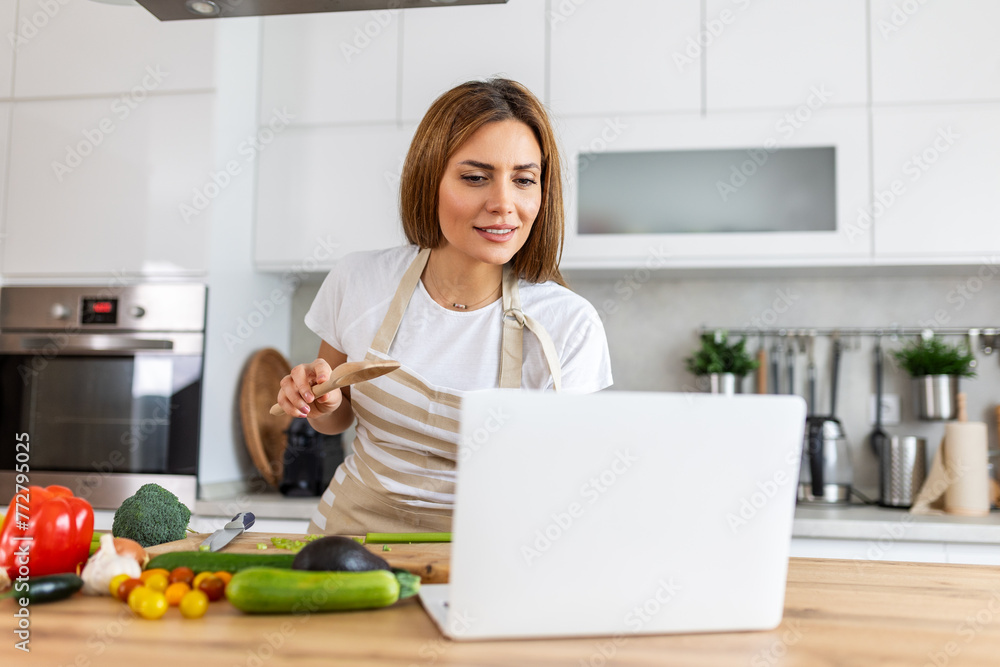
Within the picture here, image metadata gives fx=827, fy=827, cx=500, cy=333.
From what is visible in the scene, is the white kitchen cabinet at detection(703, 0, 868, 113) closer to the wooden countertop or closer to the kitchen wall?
the kitchen wall

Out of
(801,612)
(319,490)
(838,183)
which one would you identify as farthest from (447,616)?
(838,183)

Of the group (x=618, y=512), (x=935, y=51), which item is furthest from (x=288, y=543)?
(x=935, y=51)

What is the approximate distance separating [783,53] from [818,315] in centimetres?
78

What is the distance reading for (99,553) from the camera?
744 mm

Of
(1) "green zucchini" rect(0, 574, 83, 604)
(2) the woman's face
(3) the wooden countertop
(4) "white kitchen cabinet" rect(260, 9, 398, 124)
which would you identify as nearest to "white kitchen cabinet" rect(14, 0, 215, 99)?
(4) "white kitchen cabinet" rect(260, 9, 398, 124)

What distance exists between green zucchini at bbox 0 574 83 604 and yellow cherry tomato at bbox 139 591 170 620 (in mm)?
99

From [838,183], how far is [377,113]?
1277 mm

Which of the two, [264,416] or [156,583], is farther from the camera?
[264,416]

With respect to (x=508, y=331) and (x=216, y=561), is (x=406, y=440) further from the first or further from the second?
(x=216, y=561)

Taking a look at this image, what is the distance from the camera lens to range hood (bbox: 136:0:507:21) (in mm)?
1189

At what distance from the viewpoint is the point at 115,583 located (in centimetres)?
72

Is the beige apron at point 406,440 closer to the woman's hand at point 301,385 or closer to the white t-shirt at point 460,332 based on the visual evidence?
the white t-shirt at point 460,332

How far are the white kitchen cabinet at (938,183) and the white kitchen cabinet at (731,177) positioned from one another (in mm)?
58

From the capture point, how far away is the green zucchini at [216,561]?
2.49 ft
